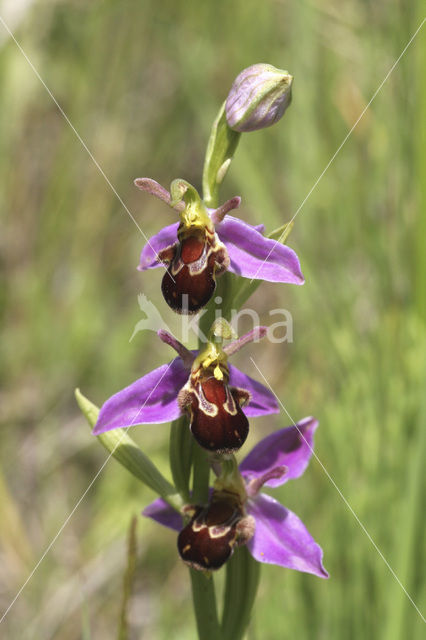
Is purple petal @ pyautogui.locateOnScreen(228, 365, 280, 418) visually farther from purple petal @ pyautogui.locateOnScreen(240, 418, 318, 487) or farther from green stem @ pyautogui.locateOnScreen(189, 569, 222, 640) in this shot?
green stem @ pyautogui.locateOnScreen(189, 569, 222, 640)

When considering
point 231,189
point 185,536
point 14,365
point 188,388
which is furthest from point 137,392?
point 231,189

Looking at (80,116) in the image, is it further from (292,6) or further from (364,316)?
(364,316)

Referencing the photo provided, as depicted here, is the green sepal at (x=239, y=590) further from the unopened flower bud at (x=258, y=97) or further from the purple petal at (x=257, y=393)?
the unopened flower bud at (x=258, y=97)

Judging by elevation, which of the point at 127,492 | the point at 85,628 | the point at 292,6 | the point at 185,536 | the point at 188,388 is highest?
the point at 292,6

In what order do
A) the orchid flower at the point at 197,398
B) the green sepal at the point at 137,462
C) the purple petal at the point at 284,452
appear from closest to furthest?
the orchid flower at the point at 197,398 → the green sepal at the point at 137,462 → the purple petal at the point at 284,452

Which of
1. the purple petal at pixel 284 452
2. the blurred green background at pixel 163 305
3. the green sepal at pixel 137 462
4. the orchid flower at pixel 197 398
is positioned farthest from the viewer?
the blurred green background at pixel 163 305

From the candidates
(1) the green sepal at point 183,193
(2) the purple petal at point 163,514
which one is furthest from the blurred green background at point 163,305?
(1) the green sepal at point 183,193

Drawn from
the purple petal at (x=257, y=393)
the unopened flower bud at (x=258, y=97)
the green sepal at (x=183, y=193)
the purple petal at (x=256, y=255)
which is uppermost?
the unopened flower bud at (x=258, y=97)
